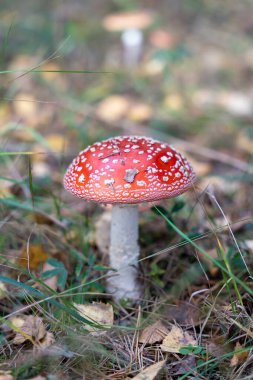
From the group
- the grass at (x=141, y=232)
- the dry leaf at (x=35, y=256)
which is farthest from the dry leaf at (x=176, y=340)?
the dry leaf at (x=35, y=256)

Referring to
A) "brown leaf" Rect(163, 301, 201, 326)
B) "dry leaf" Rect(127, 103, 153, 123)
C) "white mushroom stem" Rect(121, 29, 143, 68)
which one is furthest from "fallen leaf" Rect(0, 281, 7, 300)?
"white mushroom stem" Rect(121, 29, 143, 68)

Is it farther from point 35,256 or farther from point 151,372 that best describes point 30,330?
point 35,256

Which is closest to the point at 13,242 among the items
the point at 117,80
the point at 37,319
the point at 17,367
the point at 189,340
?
the point at 37,319

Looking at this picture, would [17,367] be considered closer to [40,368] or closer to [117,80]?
[40,368]

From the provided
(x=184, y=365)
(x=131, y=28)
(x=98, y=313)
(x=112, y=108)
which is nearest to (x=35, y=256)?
(x=98, y=313)

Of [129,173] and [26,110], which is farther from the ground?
[129,173]
